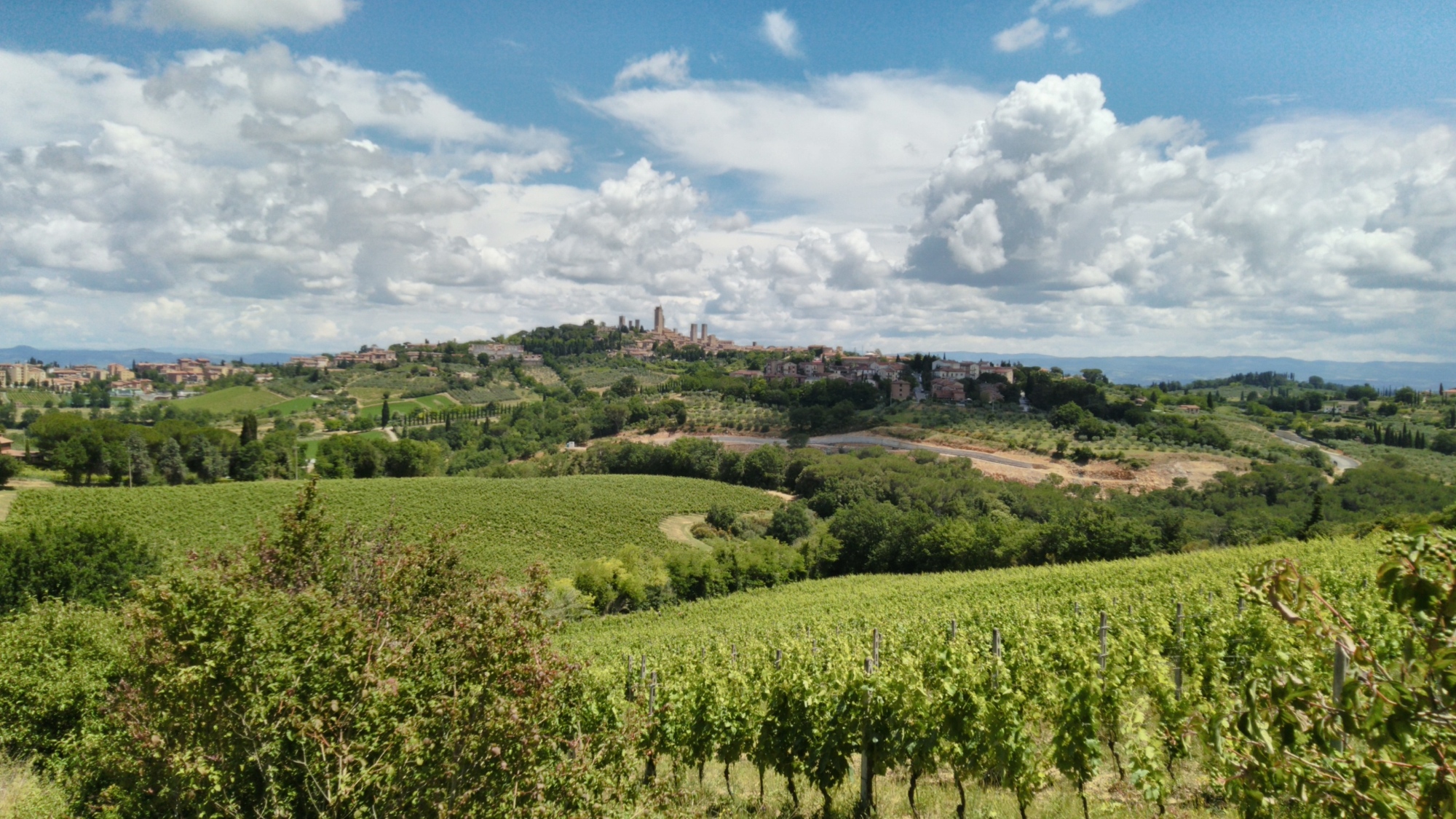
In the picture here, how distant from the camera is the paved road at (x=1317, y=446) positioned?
65.4 m

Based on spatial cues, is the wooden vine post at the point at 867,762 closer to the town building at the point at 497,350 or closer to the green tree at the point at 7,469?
the green tree at the point at 7,469

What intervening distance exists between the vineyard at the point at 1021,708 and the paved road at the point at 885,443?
5977 cm

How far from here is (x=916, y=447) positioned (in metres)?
77.7

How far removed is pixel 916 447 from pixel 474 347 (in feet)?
488

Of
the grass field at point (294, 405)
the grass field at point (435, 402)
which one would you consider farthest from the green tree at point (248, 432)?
the grass field at point (294, 405)

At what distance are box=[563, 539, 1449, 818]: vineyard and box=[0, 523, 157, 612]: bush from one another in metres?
31.6

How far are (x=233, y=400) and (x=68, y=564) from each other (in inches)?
4443

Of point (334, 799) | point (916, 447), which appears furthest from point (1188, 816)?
point (916, 447)

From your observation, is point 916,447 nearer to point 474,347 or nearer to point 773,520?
point 773,520

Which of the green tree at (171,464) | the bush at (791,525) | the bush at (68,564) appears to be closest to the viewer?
the bush at (68,564)

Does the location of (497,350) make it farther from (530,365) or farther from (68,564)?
(68,564)

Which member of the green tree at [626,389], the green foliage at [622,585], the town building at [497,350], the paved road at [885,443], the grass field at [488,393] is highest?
the town building at [497,350]

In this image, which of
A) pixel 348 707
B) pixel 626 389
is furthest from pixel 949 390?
pixel 348 707

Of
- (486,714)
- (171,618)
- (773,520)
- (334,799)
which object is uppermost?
(171,618)
